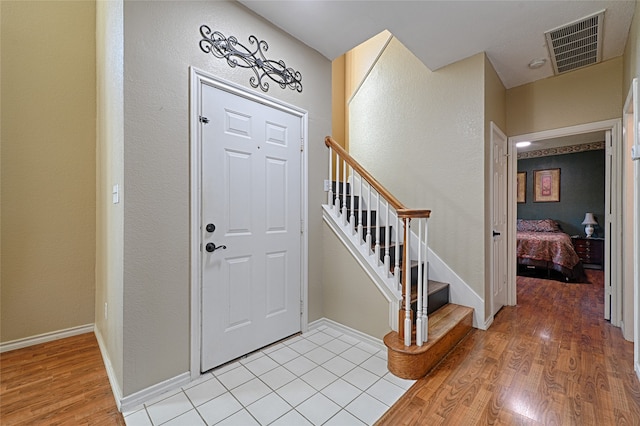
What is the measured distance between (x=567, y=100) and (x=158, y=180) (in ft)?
13.6

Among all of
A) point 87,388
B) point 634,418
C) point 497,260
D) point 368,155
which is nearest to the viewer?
point 634,418

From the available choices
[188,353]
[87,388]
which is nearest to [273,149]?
[188,353]

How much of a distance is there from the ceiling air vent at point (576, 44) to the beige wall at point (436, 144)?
Answer: 0.63 meters

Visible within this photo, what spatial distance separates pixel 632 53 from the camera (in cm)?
226

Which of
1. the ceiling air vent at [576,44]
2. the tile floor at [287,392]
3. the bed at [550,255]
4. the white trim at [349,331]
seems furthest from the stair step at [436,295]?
the bed at [550,255]

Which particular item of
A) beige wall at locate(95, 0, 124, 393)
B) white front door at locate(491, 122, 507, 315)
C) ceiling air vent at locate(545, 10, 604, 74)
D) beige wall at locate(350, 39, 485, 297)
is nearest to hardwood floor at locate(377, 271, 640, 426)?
white front door at locate(491, 122, 507, 315)

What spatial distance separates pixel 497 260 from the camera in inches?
122

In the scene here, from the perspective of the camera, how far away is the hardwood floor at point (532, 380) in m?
1.57

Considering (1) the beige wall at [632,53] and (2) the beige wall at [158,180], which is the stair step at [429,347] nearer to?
(2) the beige wall at [158,180]

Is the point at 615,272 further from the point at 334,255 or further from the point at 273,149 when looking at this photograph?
the point at 273,149

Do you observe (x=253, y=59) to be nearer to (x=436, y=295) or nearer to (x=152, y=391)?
(x=152, y=391)

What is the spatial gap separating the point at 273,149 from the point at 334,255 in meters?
1.16

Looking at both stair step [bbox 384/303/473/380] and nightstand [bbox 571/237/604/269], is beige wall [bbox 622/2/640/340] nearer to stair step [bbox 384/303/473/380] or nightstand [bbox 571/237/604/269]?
stair step [bbox 384/303/473/380]

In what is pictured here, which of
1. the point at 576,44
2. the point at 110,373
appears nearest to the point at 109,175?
the point at 110,373
